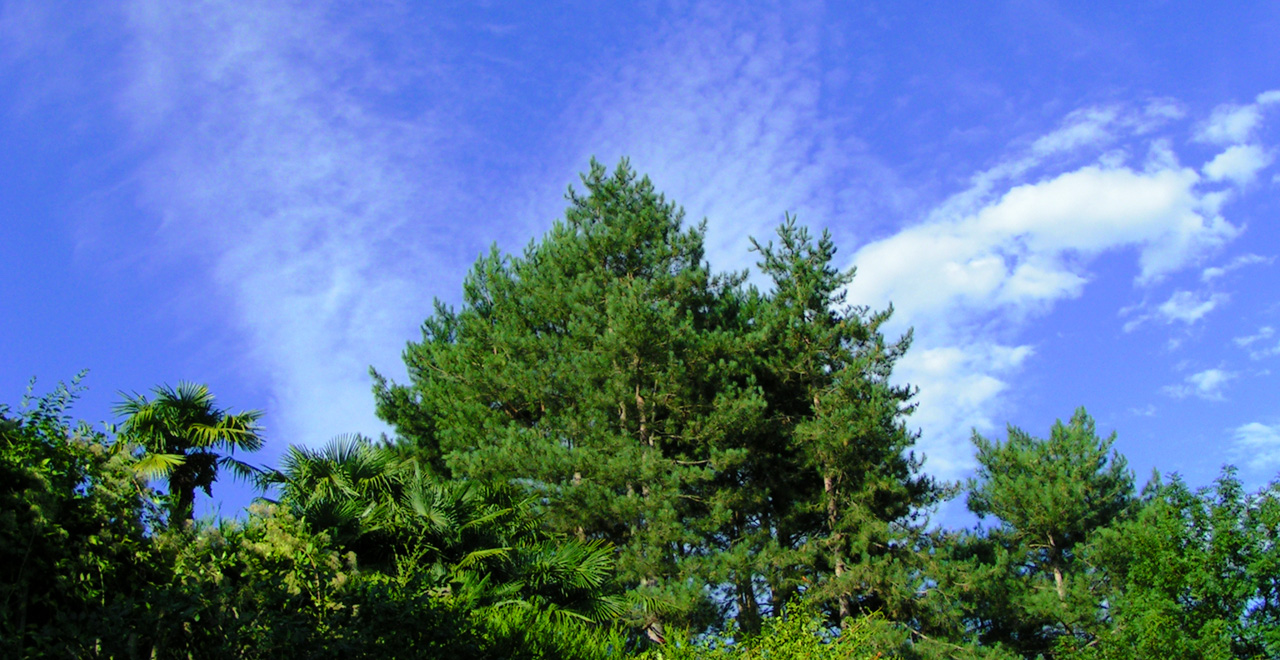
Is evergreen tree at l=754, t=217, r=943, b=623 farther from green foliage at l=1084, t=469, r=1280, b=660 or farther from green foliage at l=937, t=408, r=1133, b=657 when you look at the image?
green foliage at l=1084, t=469, r=1280, b=660

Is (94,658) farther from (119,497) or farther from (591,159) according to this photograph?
(591,159)

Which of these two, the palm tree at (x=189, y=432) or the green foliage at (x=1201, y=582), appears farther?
the green foliage at (x=1201, y=582)

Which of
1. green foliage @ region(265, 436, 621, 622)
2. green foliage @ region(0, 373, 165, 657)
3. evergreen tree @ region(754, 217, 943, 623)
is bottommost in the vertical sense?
green foliage @ region(0, 373, 165, 657)

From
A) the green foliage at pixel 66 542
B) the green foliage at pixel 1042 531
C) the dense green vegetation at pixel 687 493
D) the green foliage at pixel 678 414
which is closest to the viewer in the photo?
the green foliage at pixel 66 542

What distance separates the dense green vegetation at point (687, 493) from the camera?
476 inches

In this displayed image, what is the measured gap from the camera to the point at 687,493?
20.2 metres

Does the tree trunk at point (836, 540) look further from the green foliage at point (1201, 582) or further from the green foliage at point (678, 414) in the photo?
the green foliage at point (1201, 582)

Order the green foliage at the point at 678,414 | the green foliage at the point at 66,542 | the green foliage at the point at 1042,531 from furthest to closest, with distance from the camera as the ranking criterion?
1. the green foliage at the point at 1042,531
2. the green foliage at the point at 678,414
3. the green foliage at the point at 66,542

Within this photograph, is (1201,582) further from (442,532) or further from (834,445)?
(442,532)

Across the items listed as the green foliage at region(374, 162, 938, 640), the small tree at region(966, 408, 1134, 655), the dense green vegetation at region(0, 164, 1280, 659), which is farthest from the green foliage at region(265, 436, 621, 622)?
the small tree at region(966, 408, 1134, 655)

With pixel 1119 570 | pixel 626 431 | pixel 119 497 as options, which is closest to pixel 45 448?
pixel 119 497

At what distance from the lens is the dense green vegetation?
12.1 meters

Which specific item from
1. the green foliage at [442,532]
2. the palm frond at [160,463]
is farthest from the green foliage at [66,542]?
the palm frond at [160,463]

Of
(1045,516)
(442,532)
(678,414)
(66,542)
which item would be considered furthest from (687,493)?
(66,542)
